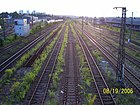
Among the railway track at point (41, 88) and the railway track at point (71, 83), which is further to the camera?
the railway track at point (71, 83)

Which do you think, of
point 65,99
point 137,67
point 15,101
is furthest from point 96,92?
point 137,67

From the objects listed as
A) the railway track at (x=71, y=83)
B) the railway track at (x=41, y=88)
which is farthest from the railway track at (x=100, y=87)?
the railway track at (x=41, y=88)

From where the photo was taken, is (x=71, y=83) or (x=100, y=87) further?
(x=71, y=83)

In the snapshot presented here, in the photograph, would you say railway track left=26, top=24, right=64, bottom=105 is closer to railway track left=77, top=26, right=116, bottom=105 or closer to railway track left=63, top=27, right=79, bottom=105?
railway track left=63, top=27, right=79, bottom=105

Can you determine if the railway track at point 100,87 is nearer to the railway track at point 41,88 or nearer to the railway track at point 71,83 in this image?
the railway track at point 71,83

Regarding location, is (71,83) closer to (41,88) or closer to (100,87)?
(100,87)

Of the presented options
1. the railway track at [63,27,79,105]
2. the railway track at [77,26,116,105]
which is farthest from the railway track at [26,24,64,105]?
the railway track at [77,26,116,105]

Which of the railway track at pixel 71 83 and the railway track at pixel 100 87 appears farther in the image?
the railway track at pixel 71 83

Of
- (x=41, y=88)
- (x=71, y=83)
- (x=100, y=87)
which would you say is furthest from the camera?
(x=71, y=83)

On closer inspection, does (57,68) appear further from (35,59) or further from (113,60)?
(113,60)

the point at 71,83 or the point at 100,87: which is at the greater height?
the point at 71,83

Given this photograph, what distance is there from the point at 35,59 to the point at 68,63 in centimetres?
388

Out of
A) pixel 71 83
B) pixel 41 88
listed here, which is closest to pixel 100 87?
pixel 71 83

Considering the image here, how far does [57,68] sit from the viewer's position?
2075 cm
